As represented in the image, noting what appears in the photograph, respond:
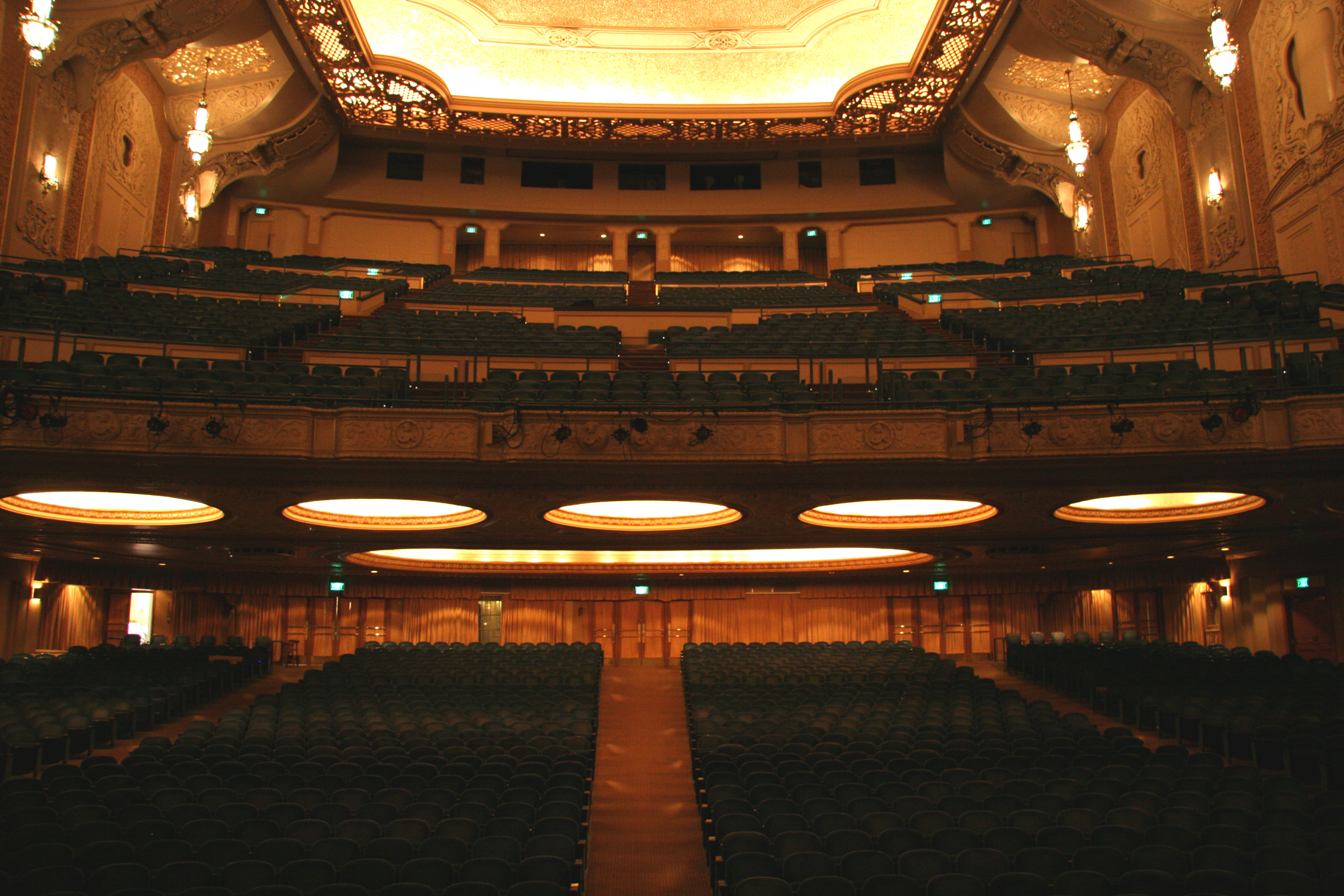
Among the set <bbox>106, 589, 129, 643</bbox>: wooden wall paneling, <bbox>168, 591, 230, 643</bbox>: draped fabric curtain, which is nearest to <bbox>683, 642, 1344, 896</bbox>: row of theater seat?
<bbox>168, 591, 230, 643</bbox>: draped fabric curtain

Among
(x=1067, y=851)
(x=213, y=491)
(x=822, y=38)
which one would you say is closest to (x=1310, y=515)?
(x=1067, y=851)

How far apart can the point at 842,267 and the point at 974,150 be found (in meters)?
5.46

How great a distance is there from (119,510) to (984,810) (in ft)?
39.4

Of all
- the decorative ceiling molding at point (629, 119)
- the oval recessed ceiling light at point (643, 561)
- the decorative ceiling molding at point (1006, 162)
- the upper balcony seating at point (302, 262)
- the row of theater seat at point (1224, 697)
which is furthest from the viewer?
the decorative ceiling molding at point (1006, 162)

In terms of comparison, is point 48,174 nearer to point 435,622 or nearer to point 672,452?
point 435,622

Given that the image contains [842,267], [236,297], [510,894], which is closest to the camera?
[510,894]

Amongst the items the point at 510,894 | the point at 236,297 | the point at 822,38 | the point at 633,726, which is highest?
the point at 822,38

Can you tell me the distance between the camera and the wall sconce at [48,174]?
17.6m

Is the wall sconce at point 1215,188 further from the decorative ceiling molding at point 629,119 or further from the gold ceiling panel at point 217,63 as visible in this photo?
the gold ceiling panel at point 217,63

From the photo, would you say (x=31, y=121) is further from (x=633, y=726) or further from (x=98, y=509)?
(x=633, y=726)

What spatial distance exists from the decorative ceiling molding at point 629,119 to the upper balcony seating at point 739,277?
4.23 metres

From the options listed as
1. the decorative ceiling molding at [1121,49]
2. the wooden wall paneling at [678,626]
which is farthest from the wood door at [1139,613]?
the decorative ceiling molding at [1121,49]

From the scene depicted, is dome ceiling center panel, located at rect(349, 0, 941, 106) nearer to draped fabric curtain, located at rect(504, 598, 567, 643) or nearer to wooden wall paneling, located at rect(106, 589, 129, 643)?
draped fabric curtain, located at rect(504, 598, 567, 643)

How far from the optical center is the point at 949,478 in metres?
10.3
